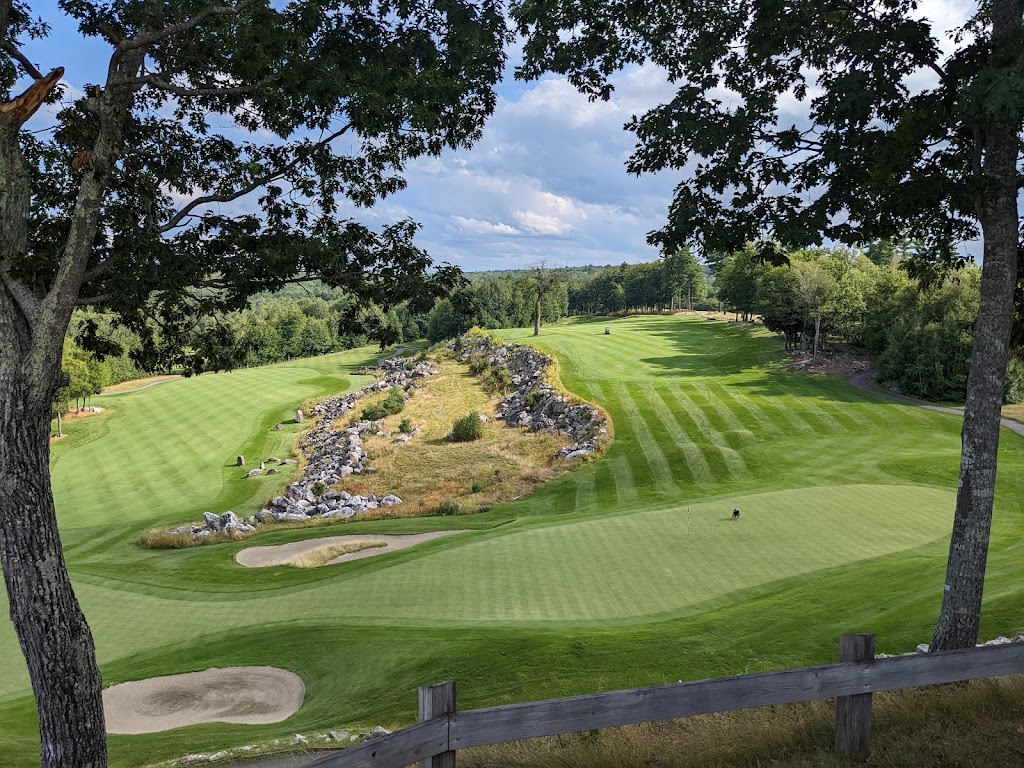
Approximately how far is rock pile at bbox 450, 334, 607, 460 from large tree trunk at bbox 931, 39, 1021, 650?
93.3 feet

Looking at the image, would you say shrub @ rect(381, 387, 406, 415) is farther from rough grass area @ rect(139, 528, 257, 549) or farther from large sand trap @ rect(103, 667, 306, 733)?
large sand trap @ rect(103, 667, 306, 733)

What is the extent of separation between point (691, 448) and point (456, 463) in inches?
558

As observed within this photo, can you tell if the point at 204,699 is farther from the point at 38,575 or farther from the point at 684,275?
the point at 684,275

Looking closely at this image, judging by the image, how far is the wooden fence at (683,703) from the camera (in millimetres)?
4918

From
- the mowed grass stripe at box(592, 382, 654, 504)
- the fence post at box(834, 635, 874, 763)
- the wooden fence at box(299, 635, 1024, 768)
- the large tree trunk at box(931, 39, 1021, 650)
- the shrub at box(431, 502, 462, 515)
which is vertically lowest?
the shrub at box(431, 502, 462, 515)

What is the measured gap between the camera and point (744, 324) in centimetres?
8962

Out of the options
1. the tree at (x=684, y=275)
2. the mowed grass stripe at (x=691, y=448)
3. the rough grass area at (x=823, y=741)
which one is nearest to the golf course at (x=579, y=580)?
the mowed grass stripe at (x=691, y=448)

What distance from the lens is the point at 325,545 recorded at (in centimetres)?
2405

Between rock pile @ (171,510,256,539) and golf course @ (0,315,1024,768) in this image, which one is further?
rock pile @ (171,510,256,539)

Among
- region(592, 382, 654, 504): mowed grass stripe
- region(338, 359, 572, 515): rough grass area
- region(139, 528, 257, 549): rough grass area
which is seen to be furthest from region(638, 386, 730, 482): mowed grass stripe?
region(139, 528, 257, 549): rough grass area

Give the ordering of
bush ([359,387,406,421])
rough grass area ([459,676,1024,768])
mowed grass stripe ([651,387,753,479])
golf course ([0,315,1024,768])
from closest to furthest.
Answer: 1. rough grass area ([459,676,1024,768])
2. golf course ([0,315,1024,768])
3. mowed grass stripe ([651,387,753,479])
4. bush ([359,387,406,421])

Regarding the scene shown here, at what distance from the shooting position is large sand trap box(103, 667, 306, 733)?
482 inches

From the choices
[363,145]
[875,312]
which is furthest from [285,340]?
[363,145]

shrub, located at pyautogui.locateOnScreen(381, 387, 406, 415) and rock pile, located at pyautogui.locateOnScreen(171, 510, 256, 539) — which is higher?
shrub, located at pyautogui.locateOnScreen(381, 387, 406, 415)
